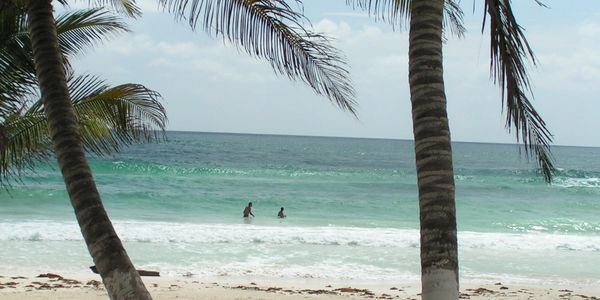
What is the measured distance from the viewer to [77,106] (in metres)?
6.85

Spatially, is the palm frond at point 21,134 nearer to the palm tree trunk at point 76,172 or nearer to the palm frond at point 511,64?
the palm tree trunk at point 76,172

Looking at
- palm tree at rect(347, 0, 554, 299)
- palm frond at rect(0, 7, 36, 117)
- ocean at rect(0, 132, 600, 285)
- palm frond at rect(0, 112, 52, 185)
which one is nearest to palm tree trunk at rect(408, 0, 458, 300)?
palm tree at rect(347, 0, 554, 299)

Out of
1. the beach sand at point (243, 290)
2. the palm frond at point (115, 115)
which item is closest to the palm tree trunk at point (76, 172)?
the palm frond at point (115, 115)

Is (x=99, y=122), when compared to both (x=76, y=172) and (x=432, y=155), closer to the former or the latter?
(x=76, y=172)

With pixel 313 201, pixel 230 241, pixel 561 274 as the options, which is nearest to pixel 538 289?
pixel 561 274

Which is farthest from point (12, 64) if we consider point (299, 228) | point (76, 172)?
point (299, 228)

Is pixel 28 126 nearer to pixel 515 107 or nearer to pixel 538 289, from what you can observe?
pixel 515 107

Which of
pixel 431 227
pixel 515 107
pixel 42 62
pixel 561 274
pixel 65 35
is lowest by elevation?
pixel 561 274

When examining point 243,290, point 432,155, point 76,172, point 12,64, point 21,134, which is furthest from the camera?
point 243,290

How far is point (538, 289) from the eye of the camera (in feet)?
39.9

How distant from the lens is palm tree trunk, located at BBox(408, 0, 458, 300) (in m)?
3.18

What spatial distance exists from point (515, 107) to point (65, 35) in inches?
189

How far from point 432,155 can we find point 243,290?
27.5 ft

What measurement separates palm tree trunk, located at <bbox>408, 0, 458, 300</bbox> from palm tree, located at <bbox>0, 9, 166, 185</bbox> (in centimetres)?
323
